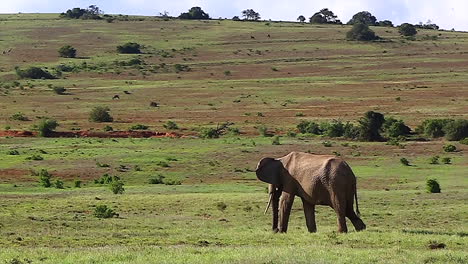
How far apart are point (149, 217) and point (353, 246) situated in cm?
1015

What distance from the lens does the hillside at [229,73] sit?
280ft

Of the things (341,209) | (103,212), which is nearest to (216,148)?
(103,212)

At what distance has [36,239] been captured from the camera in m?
22.4

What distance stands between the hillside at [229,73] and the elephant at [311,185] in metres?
47.5

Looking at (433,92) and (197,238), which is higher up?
(197,238)

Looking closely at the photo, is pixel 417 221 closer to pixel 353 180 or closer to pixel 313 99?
pixel 353 180

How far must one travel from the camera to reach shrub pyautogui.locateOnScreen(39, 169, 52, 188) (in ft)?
133

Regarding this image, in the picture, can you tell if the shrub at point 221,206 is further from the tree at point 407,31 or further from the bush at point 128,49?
the tree at point 407,31

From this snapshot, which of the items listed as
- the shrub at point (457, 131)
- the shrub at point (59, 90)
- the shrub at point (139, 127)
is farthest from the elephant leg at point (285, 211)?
the shrub at point (59, 90)

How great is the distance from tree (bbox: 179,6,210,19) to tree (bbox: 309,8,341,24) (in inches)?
878

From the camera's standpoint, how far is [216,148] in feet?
182

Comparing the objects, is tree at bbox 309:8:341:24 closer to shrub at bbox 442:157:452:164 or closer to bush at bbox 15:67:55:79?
bush at bbox 15:67:55:79

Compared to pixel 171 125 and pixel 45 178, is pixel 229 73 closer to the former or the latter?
pixel 171 125

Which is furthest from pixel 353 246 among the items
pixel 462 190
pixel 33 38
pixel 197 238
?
pixel 33 38
